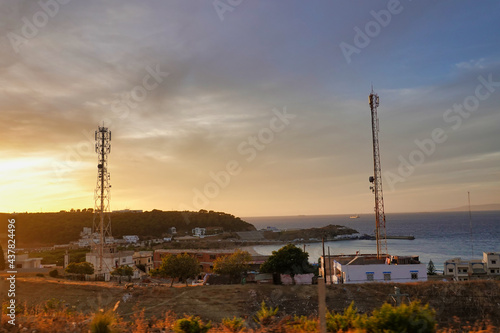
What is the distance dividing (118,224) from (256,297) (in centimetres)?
10289

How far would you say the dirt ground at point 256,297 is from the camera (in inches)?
975

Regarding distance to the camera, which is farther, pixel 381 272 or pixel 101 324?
pixel 381 272

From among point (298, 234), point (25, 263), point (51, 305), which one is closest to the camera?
point (51, 305)

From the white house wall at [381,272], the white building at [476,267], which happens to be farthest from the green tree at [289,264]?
the white building at [476,267]

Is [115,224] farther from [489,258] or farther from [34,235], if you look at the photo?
[489,258]

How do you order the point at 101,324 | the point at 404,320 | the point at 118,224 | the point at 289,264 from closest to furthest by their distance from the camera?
the point at 404,320 < the point at 101,324 < the point at 289,264 < the point at 118,224

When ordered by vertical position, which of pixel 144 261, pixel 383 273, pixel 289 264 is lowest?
pixel 144 261

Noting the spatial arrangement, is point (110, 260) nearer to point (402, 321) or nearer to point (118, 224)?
point (402, 321)

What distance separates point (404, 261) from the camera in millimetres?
37312

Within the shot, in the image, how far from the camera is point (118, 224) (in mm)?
120375

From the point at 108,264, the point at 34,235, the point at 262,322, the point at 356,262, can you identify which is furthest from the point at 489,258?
the point at 34,235

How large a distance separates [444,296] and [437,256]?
228 feet

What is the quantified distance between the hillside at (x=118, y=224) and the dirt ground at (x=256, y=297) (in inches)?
1370

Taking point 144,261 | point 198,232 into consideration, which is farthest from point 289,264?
point 198,232
